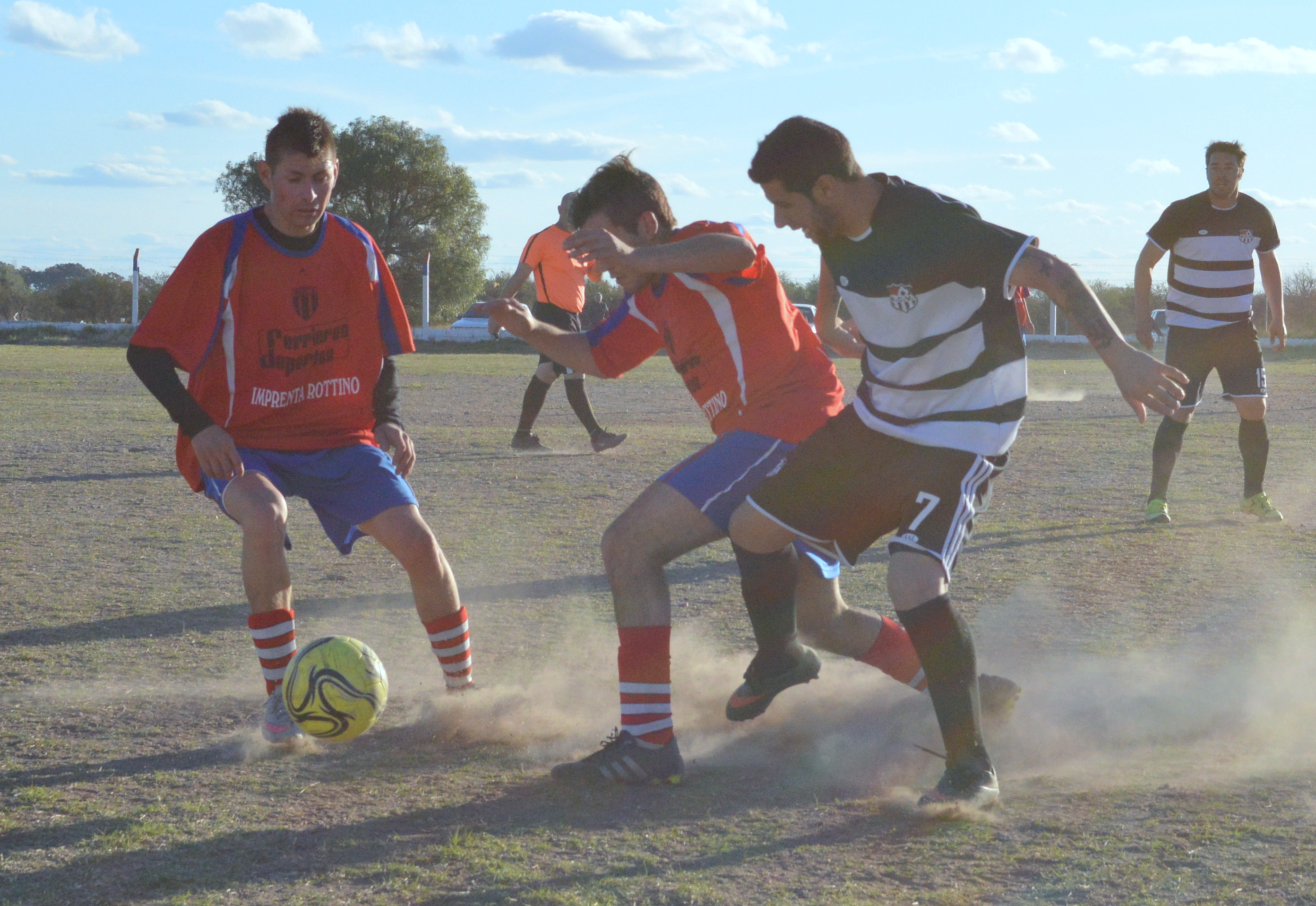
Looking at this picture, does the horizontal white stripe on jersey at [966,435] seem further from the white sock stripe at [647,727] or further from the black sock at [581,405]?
the black sock at [581,405]

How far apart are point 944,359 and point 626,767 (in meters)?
1.34

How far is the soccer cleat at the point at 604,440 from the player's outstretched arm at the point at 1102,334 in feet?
24.2

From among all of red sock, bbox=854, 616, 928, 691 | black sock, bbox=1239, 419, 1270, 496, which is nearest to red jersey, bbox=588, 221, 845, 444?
red sock, bbox=854, 616, 928, 691

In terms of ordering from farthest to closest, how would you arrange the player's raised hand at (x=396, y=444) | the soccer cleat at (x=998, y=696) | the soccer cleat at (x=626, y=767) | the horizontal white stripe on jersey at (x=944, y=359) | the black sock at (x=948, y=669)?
1. the player's raised hand at (x=396, y=444)
2. the soccer cleat at (x=998, y=696)
3. the soccer cleat at (x=626, y=767)
4. the horizontal white stripe on jersey at (x=944, y=359)
5. the black sock at (x=948, y=669)

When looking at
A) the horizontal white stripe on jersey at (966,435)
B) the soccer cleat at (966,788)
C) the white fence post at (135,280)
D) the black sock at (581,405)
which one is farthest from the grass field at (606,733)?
the white fence post at (135,280)

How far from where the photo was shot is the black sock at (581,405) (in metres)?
10.7

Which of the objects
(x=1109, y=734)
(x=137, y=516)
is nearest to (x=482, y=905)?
(x=1109, y=734)

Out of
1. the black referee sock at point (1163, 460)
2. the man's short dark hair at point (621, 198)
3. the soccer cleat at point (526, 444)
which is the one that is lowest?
the soccer cleat at point (526, 444)

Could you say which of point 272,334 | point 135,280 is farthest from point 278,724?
point 135,280

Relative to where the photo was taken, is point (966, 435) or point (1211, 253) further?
point (1211, 253)

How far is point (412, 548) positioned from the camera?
405 centimetres

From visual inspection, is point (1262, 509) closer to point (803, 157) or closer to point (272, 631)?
point (803, 157)

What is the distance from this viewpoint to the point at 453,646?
13.7 ft

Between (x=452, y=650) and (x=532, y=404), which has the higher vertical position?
(x=532, y=404)
